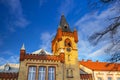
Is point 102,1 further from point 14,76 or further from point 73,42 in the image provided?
point 73,42

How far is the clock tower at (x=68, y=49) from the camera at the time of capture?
29.6m

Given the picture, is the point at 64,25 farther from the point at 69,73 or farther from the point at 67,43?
the point at 69,73

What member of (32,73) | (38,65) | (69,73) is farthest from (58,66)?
(32,73)

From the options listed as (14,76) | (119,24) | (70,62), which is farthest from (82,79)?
(119,24)

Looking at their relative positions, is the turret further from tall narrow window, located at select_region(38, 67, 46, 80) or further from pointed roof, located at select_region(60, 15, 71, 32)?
pointed roof, located at select_region(60, 15, 71, 32)

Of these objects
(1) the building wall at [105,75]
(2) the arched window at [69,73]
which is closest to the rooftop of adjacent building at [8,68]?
(2) the arched window at [69,73]

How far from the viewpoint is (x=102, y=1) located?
939 cm

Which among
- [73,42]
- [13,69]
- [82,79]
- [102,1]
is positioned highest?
[73,42]

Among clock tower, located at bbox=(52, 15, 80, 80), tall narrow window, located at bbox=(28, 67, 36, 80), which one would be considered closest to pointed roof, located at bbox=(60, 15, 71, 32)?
clock tower, located at bbox=(52, 15, 80, 80)

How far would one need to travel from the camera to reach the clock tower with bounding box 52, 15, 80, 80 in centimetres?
2961

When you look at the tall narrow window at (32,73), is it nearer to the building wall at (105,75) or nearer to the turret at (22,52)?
the turret at (22,52)

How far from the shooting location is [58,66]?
2866 centimetres

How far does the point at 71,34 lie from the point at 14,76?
45.2ft

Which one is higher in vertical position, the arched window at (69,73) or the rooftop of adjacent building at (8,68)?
the rooftop of adjacent building at (8,68)
